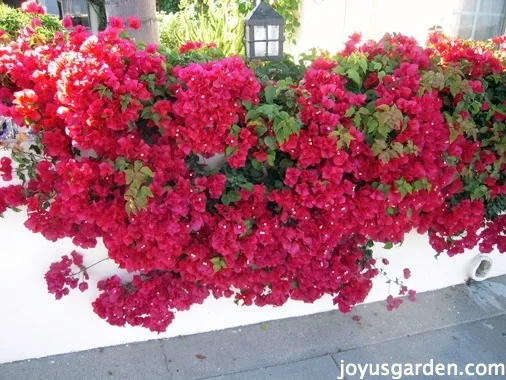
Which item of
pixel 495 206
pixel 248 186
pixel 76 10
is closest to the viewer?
pixel 248 186

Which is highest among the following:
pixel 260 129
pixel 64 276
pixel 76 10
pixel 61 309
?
pixel 76 10

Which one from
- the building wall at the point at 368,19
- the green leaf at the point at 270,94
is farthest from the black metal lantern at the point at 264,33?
the building wall at the point at 368,19

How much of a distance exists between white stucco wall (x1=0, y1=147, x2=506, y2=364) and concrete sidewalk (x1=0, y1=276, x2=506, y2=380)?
0.18 ft

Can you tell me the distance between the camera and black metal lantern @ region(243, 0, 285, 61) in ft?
8.35

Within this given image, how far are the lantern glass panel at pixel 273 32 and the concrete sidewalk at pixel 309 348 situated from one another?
167 centimetres

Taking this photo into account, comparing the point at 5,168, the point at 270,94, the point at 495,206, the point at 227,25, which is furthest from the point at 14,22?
the point at 495,206

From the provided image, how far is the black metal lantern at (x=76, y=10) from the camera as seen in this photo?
11.2 metres

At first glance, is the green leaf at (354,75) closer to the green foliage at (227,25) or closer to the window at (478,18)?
the window at (478,18)

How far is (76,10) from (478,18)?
984cm

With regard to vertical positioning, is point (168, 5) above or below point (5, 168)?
above

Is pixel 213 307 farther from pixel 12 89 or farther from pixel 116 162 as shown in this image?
pixel 12 89

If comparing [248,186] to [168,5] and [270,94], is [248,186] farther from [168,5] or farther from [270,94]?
[168,5]

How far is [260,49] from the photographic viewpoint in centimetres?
263

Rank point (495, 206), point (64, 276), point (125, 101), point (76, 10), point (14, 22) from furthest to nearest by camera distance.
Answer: point (76, 10)
point (14, 22)
point (495, 206)
point (64, 276)
point (125, 101)
